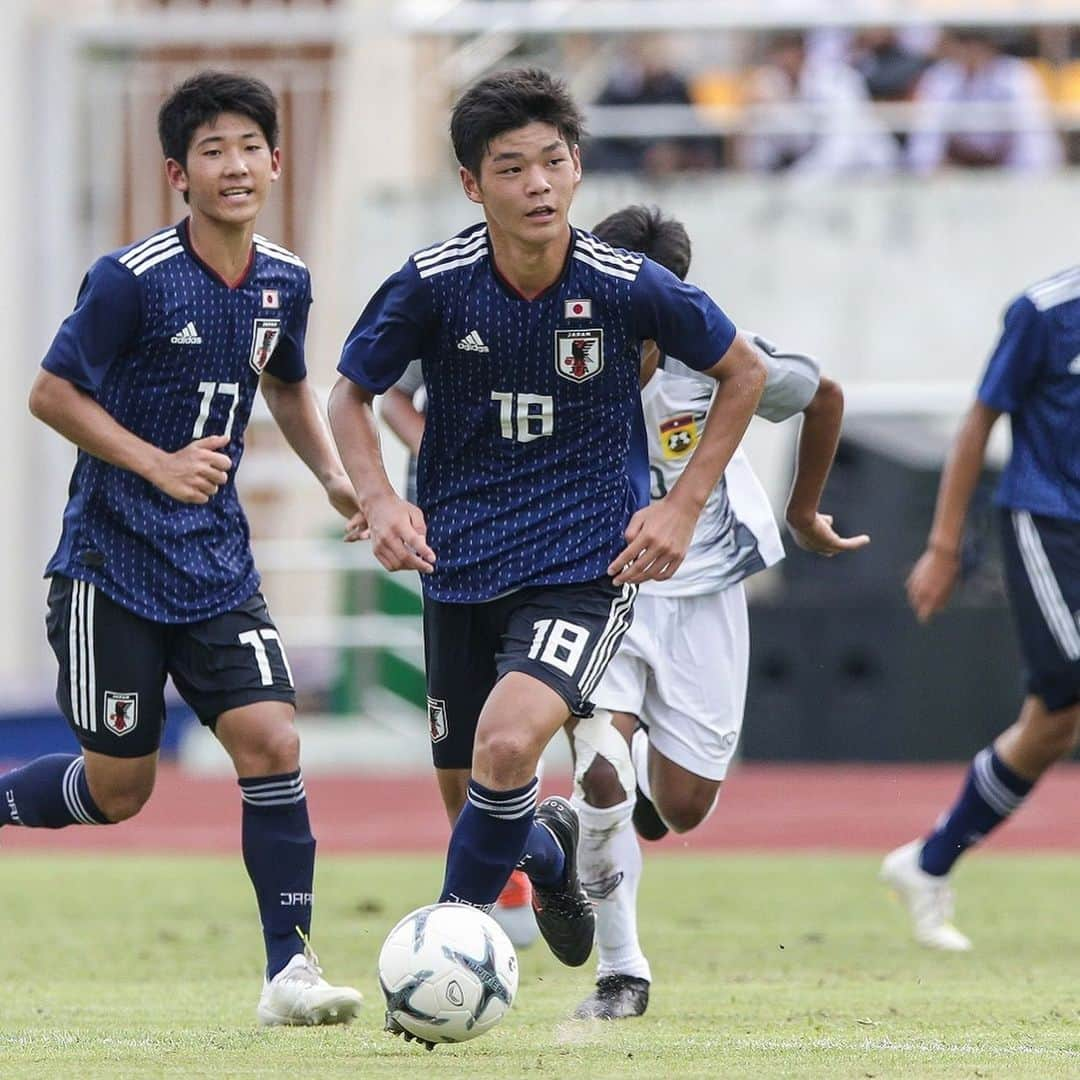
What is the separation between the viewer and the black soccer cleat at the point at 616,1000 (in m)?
6.05

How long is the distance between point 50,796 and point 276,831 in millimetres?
682

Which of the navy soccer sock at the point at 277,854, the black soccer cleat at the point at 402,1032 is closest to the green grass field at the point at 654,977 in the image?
the black soccer cleat at the point at 402,1032

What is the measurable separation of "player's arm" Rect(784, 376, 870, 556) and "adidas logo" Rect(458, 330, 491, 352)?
1.26 metres

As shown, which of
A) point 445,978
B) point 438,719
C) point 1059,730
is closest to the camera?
point 445,978

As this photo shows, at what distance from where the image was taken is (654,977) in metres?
7.08

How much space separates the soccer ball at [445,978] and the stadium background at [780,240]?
30.4ft

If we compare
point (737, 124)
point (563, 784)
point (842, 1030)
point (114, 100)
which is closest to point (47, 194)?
point (114, 100)

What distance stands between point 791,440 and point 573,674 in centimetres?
1169

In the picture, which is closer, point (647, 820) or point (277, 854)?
point (277, 854)

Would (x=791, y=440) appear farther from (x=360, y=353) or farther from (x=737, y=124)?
(x=360, y=353)

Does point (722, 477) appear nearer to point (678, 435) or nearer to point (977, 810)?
point (678, 435)

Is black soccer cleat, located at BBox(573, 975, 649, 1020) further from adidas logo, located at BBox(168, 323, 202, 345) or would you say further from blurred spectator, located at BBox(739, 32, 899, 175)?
blurred spectator, located at BBox(739, 32, 899, 175)

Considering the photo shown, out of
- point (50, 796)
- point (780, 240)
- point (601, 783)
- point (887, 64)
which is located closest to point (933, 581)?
point (601, 783)

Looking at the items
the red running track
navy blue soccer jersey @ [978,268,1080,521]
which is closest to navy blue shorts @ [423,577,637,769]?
navy blue soccer jersey @ [978,268,1080,521]
